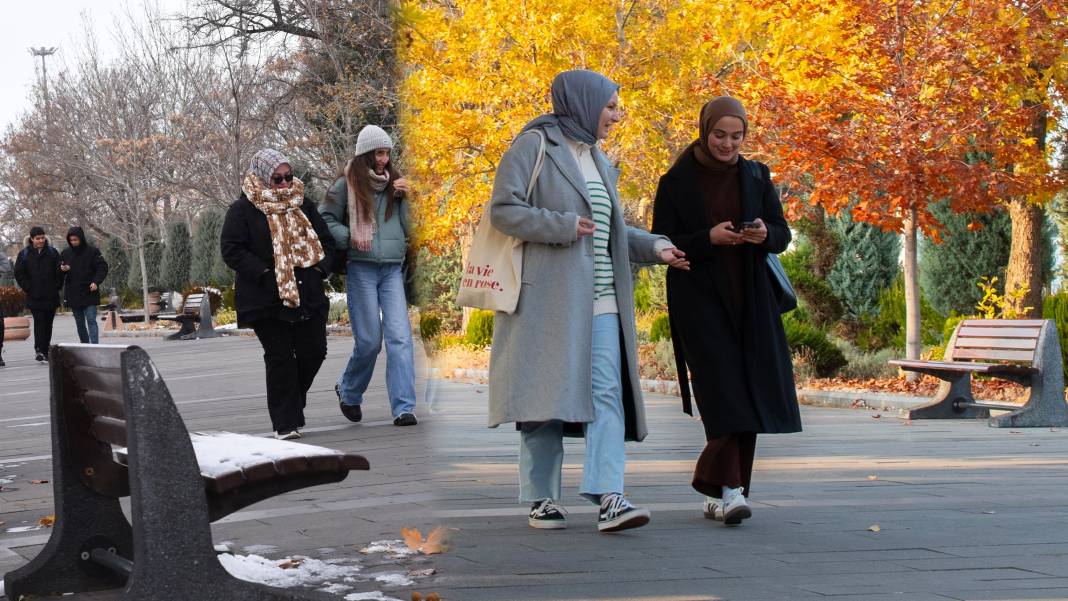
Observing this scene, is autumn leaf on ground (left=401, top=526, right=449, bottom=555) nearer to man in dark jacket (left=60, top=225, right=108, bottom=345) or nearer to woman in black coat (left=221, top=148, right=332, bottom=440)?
woman in black coat (left=221, top=148, right=332, bottom=440)

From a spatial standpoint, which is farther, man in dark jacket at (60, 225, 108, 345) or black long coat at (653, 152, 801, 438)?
man in dark jacket at (60, 225, 108, 345)

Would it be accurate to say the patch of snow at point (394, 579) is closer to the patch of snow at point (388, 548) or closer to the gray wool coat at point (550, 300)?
the patch of snow at point (388, 548)

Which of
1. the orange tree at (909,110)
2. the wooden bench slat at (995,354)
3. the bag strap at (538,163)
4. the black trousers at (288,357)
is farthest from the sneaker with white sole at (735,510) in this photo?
the orange tree at (909,110)

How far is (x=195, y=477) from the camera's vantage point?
329 centimetres

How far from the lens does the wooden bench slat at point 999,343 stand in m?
10.1

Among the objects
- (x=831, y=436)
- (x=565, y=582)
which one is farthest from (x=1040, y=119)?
(x=565, y=582)

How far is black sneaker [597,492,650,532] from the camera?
4.88 metres

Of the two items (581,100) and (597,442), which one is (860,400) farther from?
(581,100)

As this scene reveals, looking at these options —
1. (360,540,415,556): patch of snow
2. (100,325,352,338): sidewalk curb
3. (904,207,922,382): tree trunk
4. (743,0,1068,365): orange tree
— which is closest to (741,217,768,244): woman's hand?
(360,540,415,556): patch of snow

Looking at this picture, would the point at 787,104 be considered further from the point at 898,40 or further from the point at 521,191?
the point at 521,191

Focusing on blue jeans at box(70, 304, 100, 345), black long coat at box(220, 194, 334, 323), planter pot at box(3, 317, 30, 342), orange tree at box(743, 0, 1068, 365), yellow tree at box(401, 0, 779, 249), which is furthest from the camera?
planter pot at box(3, 317, 30, 342)

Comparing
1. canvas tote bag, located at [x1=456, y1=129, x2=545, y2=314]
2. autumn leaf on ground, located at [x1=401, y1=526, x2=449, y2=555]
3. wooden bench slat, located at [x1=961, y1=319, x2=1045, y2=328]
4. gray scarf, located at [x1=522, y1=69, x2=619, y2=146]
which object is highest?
gray scarf, located at [x1=522, y1=69, x2=619, y2=146]

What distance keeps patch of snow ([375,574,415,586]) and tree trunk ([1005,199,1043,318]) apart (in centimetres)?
1061

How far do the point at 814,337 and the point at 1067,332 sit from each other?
2.43 meters
